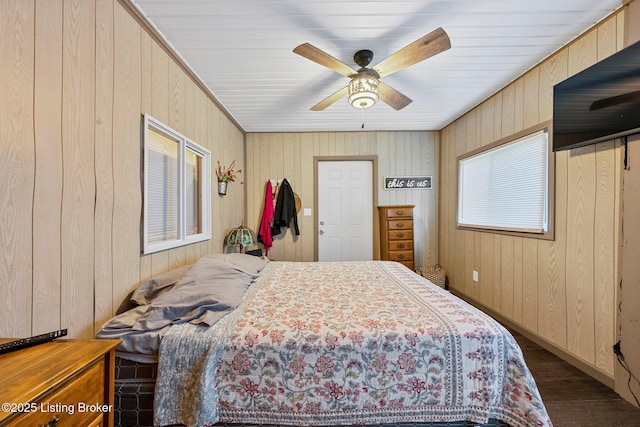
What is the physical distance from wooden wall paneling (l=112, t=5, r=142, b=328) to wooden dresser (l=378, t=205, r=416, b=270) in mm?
2776

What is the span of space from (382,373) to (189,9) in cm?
225

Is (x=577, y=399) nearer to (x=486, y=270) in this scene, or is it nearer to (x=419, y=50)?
(x=486, y=270)

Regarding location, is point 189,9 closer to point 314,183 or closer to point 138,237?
point 138,237

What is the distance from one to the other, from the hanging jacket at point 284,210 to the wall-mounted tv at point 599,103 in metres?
2.89

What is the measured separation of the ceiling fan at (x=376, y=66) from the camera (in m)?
1.49

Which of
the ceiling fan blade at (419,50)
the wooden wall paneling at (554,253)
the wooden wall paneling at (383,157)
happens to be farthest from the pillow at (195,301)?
the wooden wall paneling at (383,157)

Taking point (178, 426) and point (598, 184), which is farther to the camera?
point (598, 184)

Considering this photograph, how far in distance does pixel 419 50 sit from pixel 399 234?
92.0 inches

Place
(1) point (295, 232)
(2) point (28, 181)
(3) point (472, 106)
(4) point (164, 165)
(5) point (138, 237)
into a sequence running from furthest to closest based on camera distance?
(1) point (295, 232), (3) point (472, 106), (4) point (164, 165), (5) point (138, 237), (2) point (28, 181)

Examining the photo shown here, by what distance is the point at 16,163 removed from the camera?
91 centimetres

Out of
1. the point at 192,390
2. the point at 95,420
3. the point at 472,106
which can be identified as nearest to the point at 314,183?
the point at 472,106

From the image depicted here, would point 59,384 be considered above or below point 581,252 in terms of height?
below

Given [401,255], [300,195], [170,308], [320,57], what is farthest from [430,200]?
[170,308]

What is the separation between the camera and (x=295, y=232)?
382 cm
